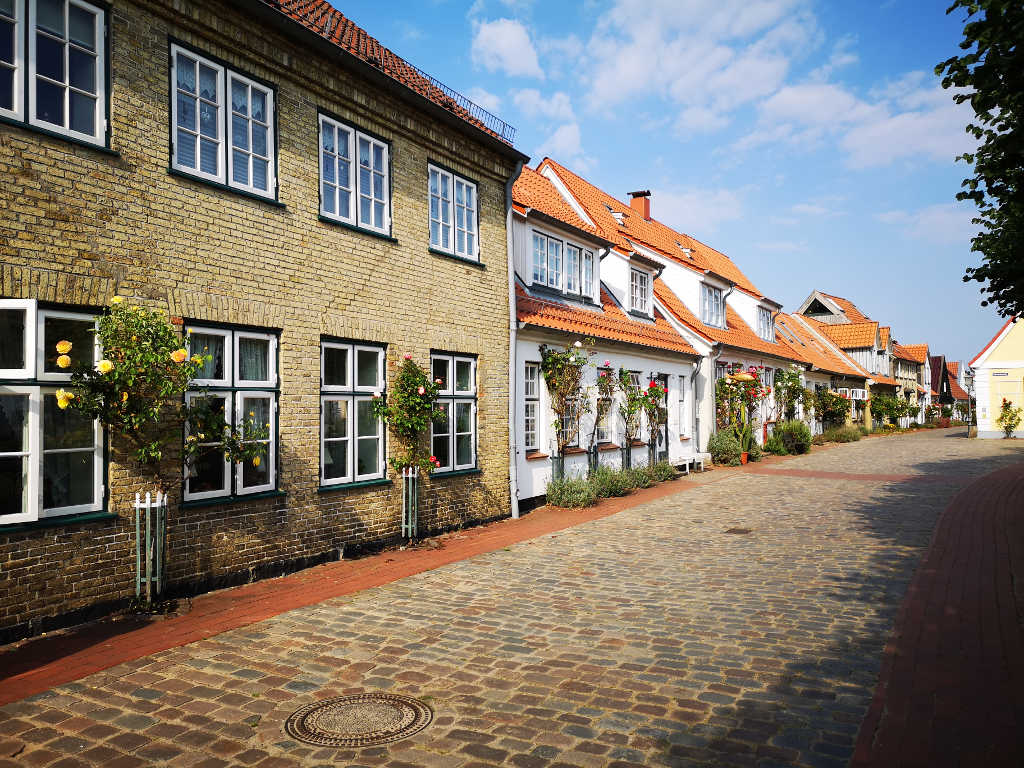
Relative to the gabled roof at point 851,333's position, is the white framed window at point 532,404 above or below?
below

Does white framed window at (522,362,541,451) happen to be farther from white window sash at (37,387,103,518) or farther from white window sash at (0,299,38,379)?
white window sash at (0,299,38,379)

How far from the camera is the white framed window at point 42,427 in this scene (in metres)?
5.91

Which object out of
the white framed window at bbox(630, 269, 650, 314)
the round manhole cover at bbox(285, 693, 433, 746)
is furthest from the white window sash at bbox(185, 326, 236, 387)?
the white framed window at bbox(630, 269, 650, 314)

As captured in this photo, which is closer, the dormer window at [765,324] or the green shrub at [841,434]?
the dormer window at [765,324]

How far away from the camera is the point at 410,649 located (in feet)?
19.1

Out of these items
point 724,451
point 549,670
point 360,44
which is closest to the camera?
point 549,670

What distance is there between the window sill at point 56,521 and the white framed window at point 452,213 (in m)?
6.10

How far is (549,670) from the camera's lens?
5.32 m

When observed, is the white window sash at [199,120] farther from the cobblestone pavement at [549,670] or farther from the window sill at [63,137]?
the cobblestone pavement at [549,670]

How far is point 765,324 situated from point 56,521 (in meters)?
29.1

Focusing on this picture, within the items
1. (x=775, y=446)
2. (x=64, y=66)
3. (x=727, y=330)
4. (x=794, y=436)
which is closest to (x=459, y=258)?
(x=64, y=66)

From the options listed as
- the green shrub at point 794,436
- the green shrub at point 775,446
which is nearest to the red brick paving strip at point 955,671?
the green shrub at point 775,446

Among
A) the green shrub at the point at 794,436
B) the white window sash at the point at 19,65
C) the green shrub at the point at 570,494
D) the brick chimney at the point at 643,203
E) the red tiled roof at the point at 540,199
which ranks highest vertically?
the brick chimney at the point at 643,203

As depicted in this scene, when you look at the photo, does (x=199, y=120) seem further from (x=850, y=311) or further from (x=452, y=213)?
(x=850, y=311)
